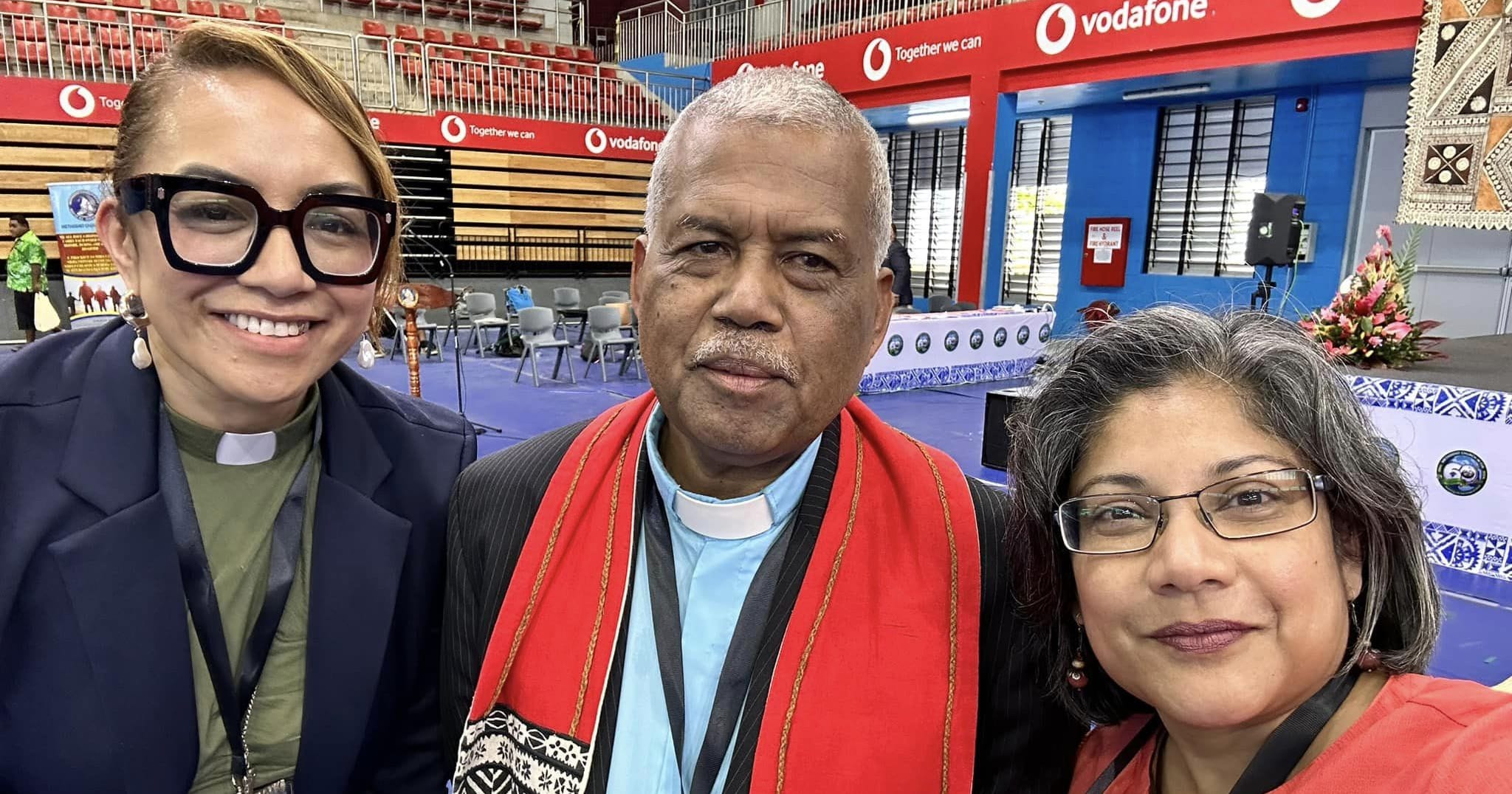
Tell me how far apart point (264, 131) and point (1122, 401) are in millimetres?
1146

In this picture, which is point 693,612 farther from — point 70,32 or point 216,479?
point 70,32

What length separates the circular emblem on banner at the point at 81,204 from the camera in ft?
30.3

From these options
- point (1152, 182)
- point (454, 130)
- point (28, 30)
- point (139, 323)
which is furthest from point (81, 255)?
point (1152, 182)

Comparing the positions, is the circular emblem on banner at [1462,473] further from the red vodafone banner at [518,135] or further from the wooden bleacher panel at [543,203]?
the wooden bleacher panel at [543,203]

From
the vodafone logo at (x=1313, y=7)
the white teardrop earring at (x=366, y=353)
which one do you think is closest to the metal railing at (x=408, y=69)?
the vodafone logo at (x=1313, y=7)

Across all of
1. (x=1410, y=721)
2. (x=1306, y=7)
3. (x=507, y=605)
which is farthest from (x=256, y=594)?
(x=1306, y=7)

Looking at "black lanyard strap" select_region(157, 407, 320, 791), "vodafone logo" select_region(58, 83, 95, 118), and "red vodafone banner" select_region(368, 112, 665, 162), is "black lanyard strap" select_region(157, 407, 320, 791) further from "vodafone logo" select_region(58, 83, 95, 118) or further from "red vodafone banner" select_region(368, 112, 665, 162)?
"vodafone logo" select_region(58, 83, 95, 118)

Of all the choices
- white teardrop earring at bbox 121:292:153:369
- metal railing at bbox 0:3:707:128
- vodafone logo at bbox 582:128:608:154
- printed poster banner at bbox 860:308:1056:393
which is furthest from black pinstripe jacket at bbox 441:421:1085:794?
vodafone logo at bbox 582:128:608:154

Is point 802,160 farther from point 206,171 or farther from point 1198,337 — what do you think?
point 206,171

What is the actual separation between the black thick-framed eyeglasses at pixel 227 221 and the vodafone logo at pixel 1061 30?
9485 mm

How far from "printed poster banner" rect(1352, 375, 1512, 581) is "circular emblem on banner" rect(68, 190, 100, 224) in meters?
Result: 11.3

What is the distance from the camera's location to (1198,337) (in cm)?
107

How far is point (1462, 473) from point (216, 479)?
4707 millimetres

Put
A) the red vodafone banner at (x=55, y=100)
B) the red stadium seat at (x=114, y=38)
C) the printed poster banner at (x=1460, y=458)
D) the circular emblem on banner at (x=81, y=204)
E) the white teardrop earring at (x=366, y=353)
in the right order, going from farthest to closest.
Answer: the red stadium seat at (x=114, y=38) → the red vodafone banner at (x=55, y=100) → the circular emblem on banner at (x=81, y=204) → the printed poster banner at (x=1460, y=458) → the white teardrop earring at (x=366, y=353)
